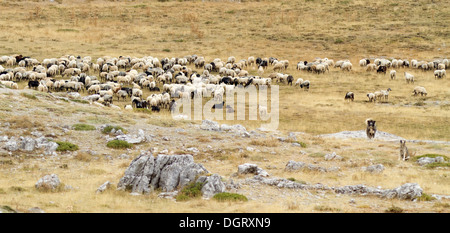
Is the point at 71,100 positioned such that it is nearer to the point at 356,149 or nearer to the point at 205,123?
the point at 205,123

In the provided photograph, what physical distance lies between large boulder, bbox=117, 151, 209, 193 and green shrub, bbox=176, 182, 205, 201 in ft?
0.93

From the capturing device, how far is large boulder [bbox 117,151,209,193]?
1507 centimetres

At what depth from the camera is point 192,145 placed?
70.9 ft

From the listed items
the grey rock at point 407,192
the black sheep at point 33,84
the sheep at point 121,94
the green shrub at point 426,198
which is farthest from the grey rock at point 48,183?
the black sheep at point 33,84

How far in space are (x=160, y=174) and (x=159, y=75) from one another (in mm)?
25931

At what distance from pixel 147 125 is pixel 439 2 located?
5552cm

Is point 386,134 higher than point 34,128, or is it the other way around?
point 34,128

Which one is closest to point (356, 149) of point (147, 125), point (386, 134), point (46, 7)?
point (386, 134)

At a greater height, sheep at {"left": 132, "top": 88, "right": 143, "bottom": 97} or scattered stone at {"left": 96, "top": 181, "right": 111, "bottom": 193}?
scattered stone at {"left": 96, "top": 181, "right": 111, "bottom": 193}

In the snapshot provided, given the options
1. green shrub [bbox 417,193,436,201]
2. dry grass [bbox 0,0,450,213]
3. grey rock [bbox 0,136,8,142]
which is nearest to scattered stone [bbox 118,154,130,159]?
dry grass [bbox 0,0,450,213]

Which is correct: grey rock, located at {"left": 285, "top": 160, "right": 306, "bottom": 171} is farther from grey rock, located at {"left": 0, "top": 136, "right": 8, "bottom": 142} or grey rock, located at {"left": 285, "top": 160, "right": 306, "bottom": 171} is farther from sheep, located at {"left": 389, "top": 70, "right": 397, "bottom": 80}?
sheep, located at {"left": 389, "top": 70, "right": 397, "bottom": 80}

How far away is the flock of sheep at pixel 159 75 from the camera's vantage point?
34844 millimetres

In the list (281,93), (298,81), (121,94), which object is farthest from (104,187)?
(298,81)

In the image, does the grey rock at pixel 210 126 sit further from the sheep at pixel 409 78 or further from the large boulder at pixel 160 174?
the sheep at pixel 409 78
